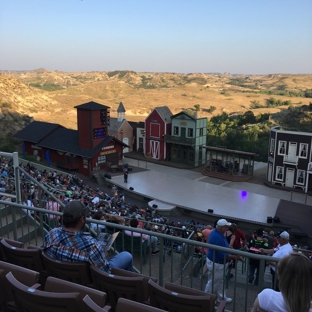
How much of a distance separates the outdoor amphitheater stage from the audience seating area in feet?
57.4

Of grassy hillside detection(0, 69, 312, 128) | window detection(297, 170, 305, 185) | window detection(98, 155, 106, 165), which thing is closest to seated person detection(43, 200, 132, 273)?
window detection(297, 170, 305, 185)

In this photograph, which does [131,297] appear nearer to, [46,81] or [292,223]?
[292,223]

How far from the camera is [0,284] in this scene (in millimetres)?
3211

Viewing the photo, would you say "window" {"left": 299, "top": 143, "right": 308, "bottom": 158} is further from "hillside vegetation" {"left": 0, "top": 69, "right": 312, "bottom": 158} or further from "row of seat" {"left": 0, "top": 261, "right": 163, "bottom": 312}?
"row of seat" {"left": 0, "top": 261, "right": 163, "bottom": 312}

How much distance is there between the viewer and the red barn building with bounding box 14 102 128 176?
29641 mm

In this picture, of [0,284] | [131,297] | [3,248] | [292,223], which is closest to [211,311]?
[131,297]

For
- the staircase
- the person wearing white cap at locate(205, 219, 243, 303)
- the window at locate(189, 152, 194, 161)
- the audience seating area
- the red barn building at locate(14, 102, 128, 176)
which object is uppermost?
the audience seating area

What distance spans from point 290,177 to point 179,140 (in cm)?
1097

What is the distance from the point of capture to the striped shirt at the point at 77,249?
3.59 meters

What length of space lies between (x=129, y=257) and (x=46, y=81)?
7358 inches

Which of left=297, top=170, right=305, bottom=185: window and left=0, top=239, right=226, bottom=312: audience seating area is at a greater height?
left=0, top=239, right=226, bottom=312: audience seating area

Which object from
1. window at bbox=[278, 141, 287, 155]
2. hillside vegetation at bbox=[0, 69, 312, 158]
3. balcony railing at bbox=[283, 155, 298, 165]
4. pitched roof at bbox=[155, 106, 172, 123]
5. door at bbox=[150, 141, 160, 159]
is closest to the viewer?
balcony railing at bbox=[283, 155, 298, 165]

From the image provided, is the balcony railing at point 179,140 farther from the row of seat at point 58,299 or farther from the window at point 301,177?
the row of seat at point 58,299

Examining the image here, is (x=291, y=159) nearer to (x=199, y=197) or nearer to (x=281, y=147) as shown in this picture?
(x=281, y=147)
